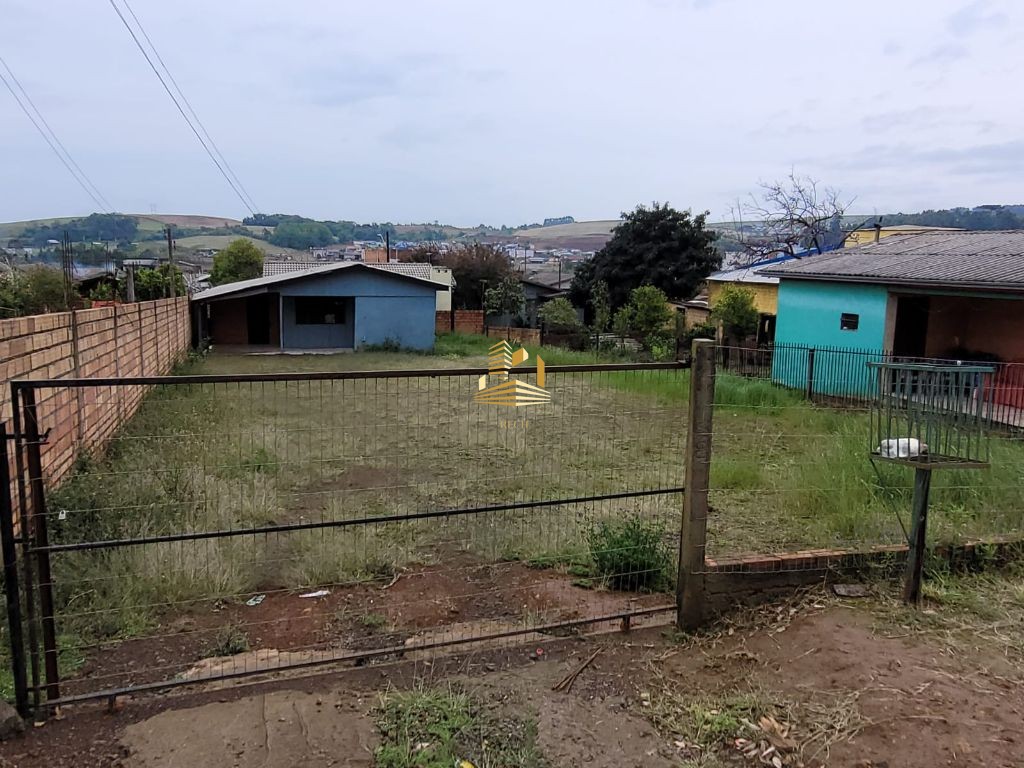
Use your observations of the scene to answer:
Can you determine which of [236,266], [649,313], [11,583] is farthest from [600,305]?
[11,583]

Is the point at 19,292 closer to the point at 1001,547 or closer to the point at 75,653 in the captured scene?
the point at 75,653

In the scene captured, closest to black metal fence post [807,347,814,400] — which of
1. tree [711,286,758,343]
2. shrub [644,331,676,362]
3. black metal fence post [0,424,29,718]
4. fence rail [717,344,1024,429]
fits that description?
fence rail [717,344,1024,429]

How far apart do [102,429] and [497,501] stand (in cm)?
377

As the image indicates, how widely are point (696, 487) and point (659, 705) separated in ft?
3.60

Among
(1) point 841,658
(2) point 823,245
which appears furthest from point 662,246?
(1) point 841,658

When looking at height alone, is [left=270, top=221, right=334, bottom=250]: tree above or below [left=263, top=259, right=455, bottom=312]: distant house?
above

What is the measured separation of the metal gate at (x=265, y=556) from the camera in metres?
3.04

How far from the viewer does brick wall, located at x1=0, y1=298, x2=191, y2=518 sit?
171 inches

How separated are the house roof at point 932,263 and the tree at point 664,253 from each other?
504 inches

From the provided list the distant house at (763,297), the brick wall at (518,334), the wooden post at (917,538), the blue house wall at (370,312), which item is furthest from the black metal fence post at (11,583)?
the distant house at (763,297)

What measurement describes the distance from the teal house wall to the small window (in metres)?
14.6

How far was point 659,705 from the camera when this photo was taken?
9.94ft

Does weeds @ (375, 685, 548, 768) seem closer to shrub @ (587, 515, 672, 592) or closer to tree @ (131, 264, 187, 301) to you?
shrub @ (587, 515, 672, 592)

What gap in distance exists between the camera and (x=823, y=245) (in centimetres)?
3241
